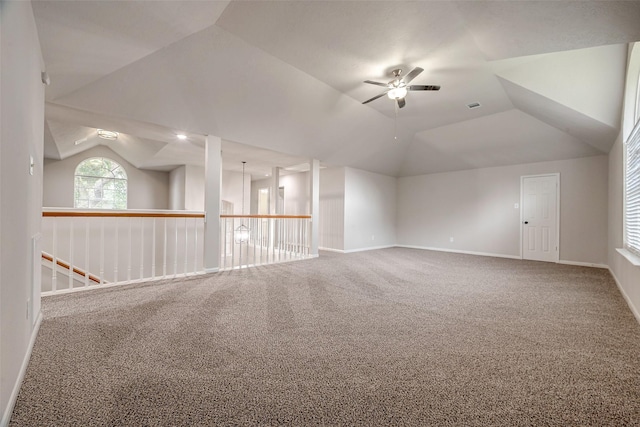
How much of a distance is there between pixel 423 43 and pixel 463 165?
4.72 metres

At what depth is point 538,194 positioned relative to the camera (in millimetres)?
5820

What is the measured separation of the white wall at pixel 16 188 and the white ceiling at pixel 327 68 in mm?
632

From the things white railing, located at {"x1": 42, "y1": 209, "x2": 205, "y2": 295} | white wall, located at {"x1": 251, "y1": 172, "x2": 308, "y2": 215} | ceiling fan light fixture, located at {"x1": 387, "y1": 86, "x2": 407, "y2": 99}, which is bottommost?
white railing, located at {"x1": 42, "y1": 209, "x2": 205, "y2": 295}

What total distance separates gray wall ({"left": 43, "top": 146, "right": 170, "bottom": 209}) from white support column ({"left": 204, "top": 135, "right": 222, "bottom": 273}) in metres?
6.30

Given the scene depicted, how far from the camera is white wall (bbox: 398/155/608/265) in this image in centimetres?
513

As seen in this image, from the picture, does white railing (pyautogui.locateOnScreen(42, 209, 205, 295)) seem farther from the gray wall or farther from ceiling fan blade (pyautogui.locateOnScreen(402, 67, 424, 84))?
the gray wall

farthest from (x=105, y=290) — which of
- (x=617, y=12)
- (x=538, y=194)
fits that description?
(x=538, y=194)

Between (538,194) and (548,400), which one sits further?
(538,194)

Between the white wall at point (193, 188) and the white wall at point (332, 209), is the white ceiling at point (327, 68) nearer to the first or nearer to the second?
the white wall at point (332, 209)

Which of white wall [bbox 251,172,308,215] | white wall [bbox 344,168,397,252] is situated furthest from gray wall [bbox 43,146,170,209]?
white wall [bbox 344,168,397,252]

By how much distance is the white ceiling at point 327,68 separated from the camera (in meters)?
2.21

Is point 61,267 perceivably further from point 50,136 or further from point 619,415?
point 619,415

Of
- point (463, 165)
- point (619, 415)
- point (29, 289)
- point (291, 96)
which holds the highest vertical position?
point (291, 96)

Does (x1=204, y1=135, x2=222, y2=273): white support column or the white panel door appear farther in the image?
the white panel door
